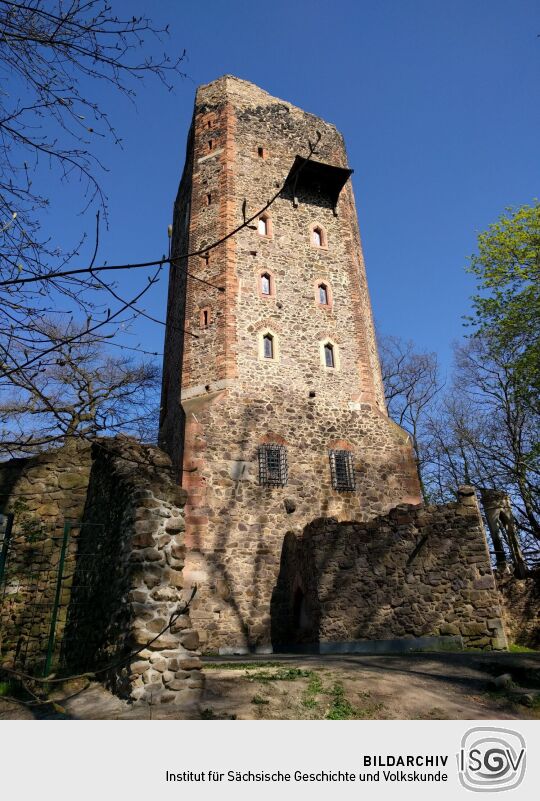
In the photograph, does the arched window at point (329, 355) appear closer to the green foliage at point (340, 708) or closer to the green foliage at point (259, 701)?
the green foliage at point (340, 708)

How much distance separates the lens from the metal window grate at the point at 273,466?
44.4 ft

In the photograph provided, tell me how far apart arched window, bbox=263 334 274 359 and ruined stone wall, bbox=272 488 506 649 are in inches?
227

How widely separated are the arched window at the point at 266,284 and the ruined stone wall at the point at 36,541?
28.3 feet

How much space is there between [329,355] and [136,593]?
11.5 metres

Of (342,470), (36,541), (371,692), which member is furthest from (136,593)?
(342,470)

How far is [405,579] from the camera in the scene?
10117 millimetres

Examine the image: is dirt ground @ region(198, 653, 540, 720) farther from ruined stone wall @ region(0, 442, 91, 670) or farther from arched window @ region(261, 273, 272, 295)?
arched window @ region(261, 273, 272, 295)

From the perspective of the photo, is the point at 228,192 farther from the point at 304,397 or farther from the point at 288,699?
the point at 288,699

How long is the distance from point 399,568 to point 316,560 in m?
1.62

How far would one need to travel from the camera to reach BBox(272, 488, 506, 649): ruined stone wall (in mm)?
9742

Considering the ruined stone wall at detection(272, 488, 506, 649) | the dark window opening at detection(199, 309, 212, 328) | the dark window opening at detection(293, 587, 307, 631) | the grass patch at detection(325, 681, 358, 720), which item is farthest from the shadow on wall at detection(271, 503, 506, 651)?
the dark window opening at detection(199, 309, 212, 328)

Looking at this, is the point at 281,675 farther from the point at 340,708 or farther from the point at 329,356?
Result: the point at 329,356
